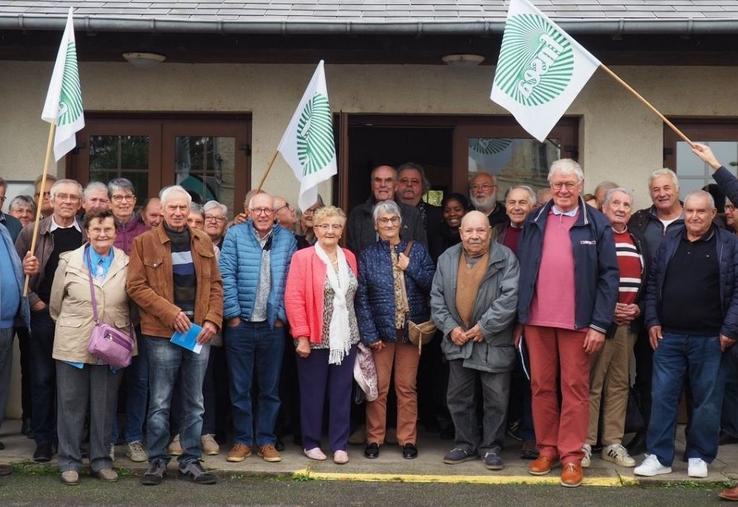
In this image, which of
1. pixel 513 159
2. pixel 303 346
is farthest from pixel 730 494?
pixel 513 159

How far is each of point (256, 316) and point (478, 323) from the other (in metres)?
1.53

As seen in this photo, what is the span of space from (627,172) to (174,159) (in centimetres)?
393

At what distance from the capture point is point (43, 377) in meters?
6.39

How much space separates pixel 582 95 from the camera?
785cm

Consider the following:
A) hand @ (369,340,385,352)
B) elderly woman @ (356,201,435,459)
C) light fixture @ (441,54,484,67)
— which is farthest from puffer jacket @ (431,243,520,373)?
light fixture @ (441,54,484,67)

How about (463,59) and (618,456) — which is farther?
(463,59)

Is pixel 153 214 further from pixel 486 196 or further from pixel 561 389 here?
pixel 561 389

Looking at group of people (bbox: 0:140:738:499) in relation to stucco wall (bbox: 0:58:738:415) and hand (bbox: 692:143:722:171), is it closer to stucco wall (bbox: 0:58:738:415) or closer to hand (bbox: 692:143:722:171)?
hand (bbox: 692:143:722:171)

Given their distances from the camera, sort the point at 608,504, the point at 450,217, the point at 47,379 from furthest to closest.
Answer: the point at 450,217, the point at 47,379, the point at 608,504

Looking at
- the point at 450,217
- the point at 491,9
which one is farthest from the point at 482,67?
the point at 450,217

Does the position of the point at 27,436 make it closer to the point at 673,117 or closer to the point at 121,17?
the point at 121,17

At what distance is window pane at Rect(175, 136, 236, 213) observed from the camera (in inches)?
316

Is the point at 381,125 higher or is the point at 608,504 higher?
the point at 381,125

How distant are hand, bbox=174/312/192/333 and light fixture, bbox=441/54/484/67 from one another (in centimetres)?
313
